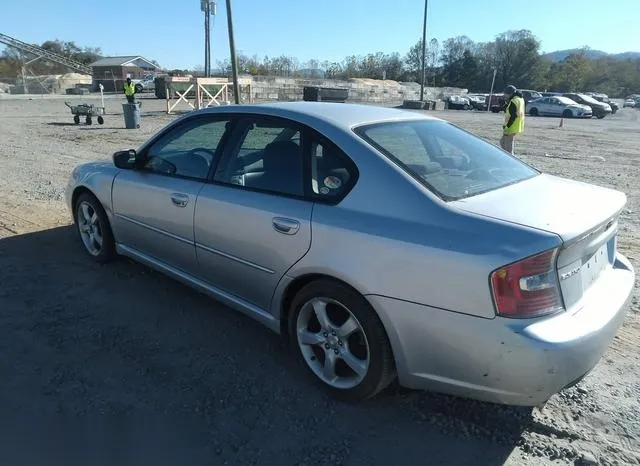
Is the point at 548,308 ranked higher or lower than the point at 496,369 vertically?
higher

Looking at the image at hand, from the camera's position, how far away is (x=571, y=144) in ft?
57.4

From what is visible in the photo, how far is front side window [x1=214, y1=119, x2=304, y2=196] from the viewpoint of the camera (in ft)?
9.94

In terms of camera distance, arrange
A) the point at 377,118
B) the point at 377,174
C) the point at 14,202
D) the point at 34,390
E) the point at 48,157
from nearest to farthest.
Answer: the point at 377,174
the point at 34,390
the point at 377,118
the point at 14,202
the point at 48,157

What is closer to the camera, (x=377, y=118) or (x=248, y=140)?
(x=377, y=118)

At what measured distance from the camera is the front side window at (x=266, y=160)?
3029mm

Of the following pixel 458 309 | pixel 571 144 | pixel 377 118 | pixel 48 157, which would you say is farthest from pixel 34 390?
pixel 571 144

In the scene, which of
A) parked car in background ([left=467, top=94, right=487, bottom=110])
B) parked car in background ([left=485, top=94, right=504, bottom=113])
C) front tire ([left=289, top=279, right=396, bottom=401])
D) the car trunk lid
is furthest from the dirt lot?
parked car in background ([left=467, top=94, right=487, bottom=110])

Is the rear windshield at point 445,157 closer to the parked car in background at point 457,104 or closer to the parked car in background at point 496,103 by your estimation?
the parked car in background at point 496,103

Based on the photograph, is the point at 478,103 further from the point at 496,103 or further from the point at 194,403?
the point at 194,403

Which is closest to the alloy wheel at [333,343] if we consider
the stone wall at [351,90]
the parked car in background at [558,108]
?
the stone wall at [351,90]

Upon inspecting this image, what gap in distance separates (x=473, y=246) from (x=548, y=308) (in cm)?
44

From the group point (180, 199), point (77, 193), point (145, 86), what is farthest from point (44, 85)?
point (180, 199)

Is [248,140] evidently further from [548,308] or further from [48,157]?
[48,157]

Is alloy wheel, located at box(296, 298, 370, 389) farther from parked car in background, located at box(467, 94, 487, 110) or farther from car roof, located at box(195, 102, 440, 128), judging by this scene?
parked car in background, located at box(467, 94, 487, 110)
